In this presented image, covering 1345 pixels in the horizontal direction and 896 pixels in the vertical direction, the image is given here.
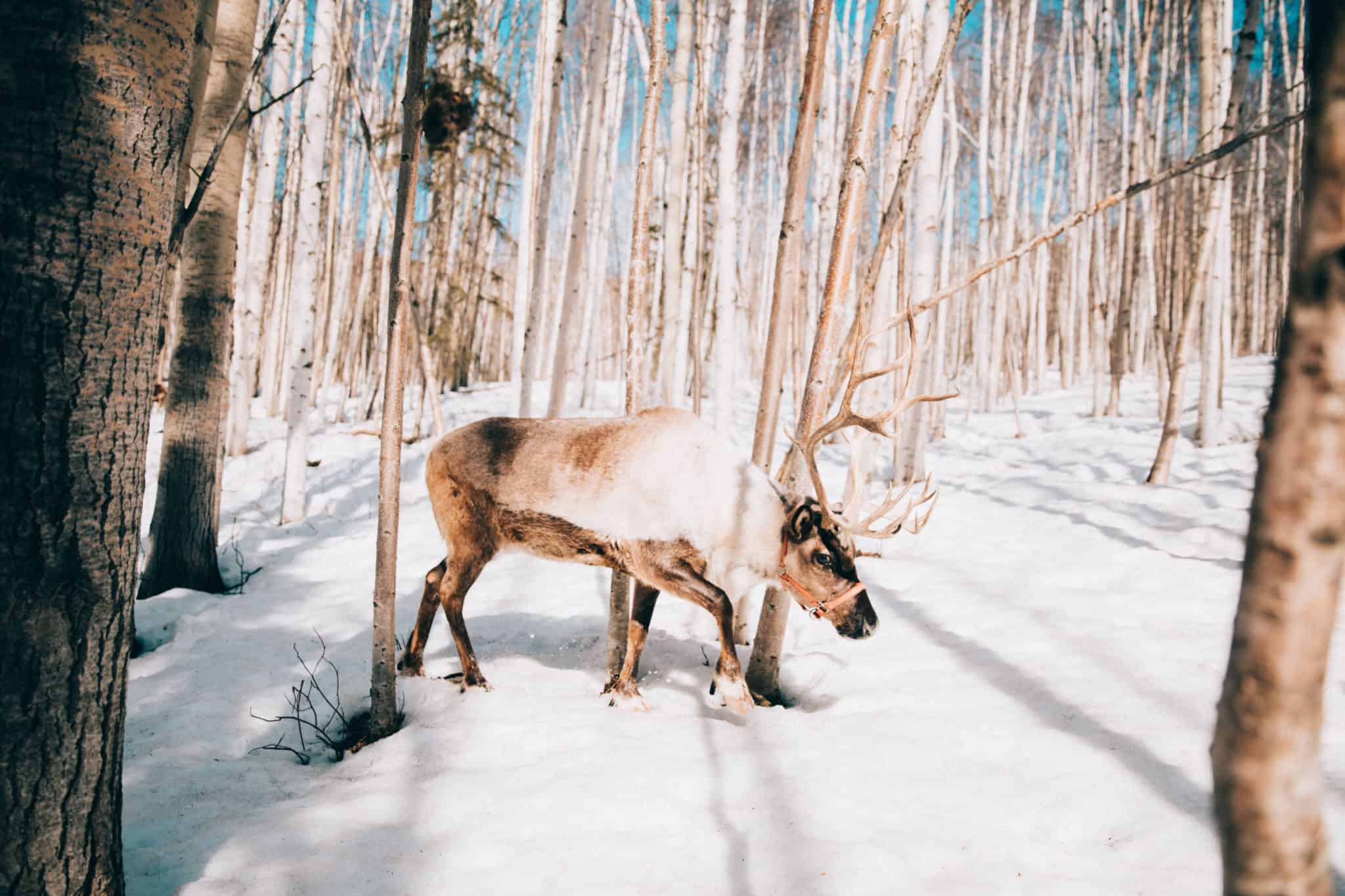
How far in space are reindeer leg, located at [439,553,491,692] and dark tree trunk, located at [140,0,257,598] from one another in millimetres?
2447

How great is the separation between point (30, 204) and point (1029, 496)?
25.2 ft

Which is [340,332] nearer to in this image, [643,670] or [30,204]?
[643,670]

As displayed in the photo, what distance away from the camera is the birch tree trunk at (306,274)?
7.05 meters

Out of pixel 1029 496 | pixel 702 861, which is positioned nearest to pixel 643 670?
pixel 702 861

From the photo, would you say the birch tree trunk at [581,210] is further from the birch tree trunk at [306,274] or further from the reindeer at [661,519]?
the birch tree trunk at [306,274]

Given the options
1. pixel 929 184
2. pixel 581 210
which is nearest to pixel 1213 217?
pixel 929 184

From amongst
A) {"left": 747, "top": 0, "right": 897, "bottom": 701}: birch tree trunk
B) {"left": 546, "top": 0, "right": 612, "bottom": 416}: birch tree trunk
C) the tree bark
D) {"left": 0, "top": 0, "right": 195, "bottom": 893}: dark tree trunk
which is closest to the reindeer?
{"left": 747, "top": 0, "right": 897, "bottom": 701}: birch tree trunk

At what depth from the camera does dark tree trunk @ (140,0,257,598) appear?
480 centimetres

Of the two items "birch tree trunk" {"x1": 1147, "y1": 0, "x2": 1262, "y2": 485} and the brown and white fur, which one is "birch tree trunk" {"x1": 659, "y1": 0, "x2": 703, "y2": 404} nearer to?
the brown and white fur

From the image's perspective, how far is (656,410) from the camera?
3.59 metres

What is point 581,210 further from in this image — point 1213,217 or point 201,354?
point 1213,217

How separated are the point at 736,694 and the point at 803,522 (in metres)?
0.84

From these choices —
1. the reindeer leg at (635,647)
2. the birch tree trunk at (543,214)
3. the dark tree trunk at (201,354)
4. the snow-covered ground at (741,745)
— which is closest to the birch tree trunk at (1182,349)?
the snow-covered ground at (741,745)

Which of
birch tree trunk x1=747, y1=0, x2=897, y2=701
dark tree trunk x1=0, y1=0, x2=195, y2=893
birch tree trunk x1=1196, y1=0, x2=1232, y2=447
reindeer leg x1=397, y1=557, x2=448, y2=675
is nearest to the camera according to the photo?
dark tree trunk x1=0, y1=0, x2=195, y2=893
